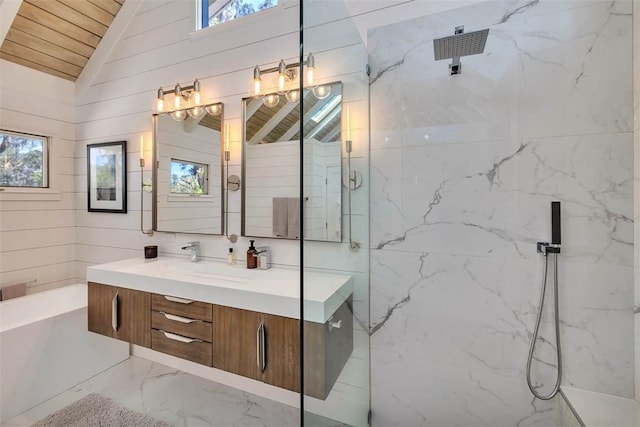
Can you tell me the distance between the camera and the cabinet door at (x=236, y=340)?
1.47m

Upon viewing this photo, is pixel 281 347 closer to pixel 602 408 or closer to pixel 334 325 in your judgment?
pixel 334 325

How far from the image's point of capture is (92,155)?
2.69m

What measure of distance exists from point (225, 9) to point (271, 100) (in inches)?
37.2

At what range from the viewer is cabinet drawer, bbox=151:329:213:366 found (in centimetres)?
161

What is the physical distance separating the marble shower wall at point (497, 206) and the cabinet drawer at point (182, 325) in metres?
0.96

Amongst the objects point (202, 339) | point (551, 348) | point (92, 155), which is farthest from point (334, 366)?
point (92, 155)

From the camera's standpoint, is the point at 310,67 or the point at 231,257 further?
the point at 231,257

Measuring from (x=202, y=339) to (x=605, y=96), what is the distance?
2309 millimetres

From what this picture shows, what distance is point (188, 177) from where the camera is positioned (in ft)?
7.25

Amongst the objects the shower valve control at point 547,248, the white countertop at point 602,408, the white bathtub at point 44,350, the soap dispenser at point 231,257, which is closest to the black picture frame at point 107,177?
the white bathtub at point 44,350

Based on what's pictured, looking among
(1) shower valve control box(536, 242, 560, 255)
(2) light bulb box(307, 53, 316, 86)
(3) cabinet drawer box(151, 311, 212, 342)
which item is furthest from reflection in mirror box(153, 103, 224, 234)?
(1) shower valve control box(536, 242, 560, 255)

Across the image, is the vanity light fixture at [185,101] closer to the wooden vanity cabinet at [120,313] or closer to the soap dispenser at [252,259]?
the soap dispenser at [252,259]

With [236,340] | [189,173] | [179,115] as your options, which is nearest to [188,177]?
[189,173]

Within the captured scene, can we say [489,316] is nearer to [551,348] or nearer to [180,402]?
[551,348]
